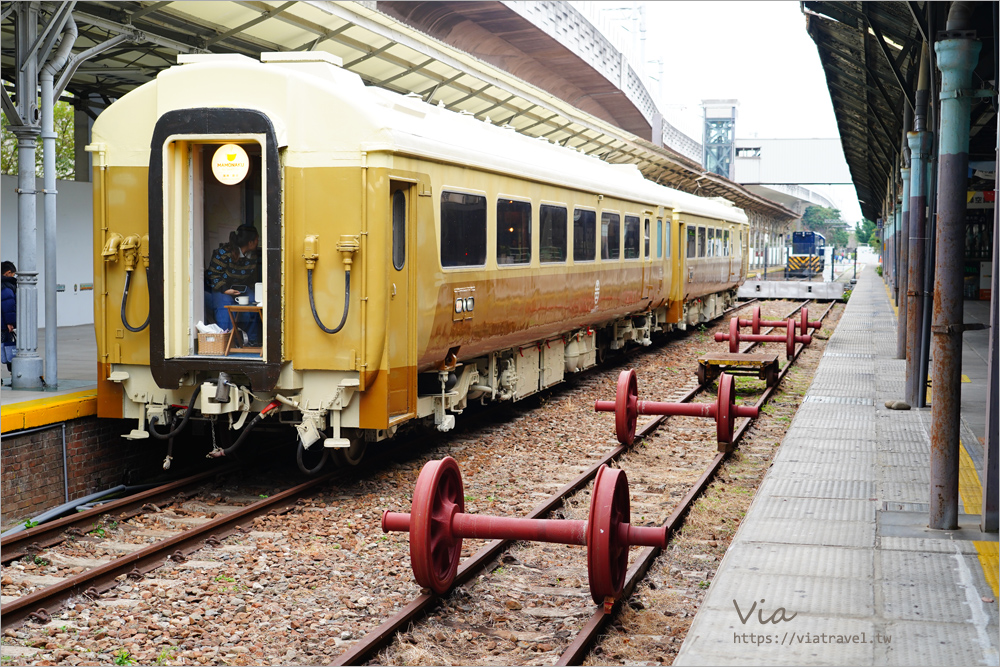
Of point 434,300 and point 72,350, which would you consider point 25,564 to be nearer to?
point 434,300

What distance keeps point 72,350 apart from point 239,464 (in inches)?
190

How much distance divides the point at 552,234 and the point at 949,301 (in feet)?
20.9

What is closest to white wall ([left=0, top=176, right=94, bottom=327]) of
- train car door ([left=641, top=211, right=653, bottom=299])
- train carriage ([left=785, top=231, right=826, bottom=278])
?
train car door ([left=641, top=211, right=653, bottom=299])

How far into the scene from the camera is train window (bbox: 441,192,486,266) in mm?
9680

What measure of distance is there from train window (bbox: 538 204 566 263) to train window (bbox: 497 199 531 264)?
465 mm

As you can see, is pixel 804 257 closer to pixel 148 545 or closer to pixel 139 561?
pixel 148 545

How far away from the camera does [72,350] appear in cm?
1332

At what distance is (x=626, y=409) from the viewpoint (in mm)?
10773

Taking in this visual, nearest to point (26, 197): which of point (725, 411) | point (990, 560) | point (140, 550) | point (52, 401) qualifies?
point (52, 401)

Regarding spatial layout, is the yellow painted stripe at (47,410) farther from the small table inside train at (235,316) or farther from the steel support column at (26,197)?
the small table inside train at (235,316)

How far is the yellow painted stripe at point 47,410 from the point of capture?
8.06m

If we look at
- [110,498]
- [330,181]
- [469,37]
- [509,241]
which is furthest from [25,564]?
[469,37]

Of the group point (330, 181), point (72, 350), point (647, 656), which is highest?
point (330, 181)

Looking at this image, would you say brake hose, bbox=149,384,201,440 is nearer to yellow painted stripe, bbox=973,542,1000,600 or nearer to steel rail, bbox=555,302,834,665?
steel rail, bbox=555,302,834,665
